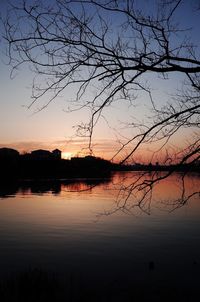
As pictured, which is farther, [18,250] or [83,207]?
[83,207]

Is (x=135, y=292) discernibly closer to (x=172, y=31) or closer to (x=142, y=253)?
(x=142, y=253)

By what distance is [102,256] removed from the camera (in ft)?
56.4

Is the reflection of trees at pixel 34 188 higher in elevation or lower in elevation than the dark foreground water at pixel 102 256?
higher

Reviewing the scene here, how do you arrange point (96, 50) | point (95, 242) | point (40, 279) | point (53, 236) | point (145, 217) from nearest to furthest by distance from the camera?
1. point (96, 50)
2. point (40, 279)
3. point (95, 242)
4. point (53, 236)
5. point (145, 217)

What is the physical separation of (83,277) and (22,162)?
319 ft

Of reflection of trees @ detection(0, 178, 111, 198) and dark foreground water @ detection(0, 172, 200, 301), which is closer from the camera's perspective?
dark foreground water @ detection(0, 172, 200, 301)

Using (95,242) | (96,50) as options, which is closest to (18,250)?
(95,242)

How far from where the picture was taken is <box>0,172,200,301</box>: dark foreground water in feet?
37.3

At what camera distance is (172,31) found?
6262mm

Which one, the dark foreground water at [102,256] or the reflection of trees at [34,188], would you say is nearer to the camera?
the dark foreground water at [102,256]

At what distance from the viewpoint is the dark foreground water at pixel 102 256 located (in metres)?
11.4

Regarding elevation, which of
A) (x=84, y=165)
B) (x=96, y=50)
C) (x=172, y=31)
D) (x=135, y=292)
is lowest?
(x=135, y=292)

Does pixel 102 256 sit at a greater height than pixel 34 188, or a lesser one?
lesser

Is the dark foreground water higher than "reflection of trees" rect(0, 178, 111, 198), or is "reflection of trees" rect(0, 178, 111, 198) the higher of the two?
"reflection of trees" rect(0, 178, 111, 198)
